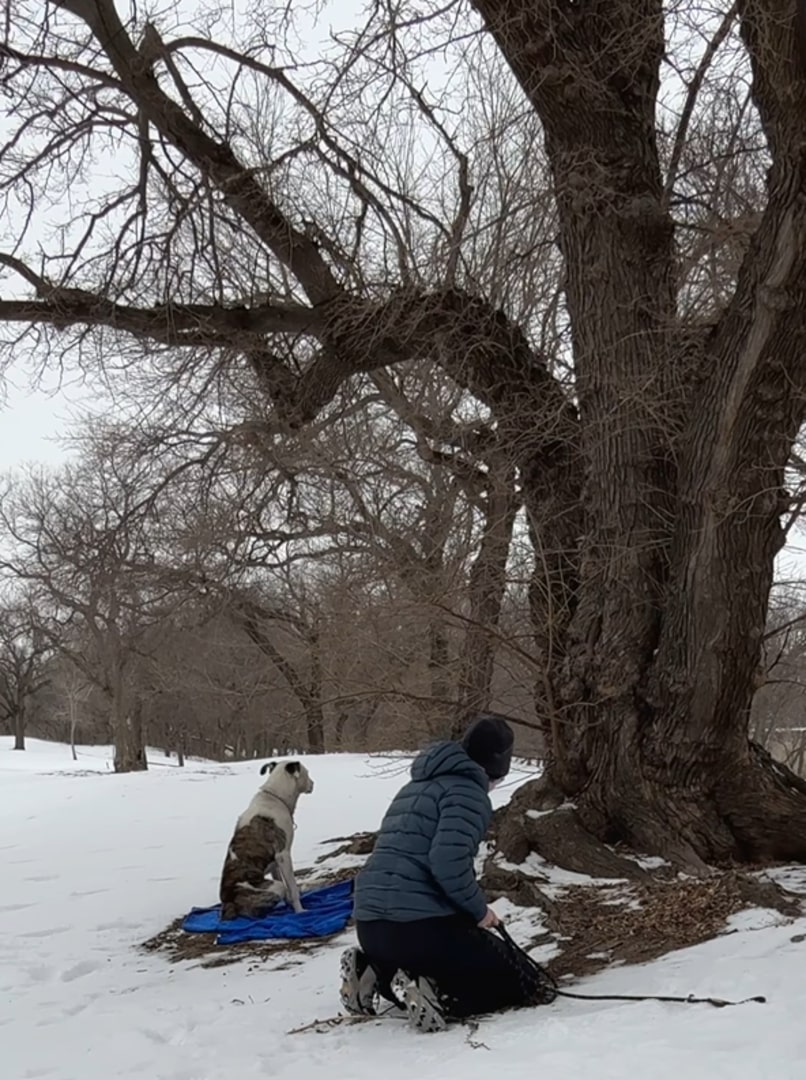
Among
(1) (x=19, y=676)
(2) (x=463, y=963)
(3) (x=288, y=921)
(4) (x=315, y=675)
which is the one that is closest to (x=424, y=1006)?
(2) (x=463, y=963)

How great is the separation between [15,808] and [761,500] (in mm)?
12729

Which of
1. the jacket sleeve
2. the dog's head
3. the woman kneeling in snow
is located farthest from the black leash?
the dog's head

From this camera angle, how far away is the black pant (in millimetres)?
4016

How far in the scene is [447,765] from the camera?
4.26m

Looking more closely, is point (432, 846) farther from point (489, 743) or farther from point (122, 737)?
point (122, 737)

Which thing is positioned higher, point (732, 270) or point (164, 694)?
point (732, 270)

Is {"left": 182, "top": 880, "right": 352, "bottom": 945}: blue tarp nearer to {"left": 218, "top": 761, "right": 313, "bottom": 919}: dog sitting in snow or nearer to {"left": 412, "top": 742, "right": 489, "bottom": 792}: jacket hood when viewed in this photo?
{"left": 218, "top": 761, "right": 313, "bottom": 919}: dog sitting in snow

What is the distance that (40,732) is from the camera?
210 ft

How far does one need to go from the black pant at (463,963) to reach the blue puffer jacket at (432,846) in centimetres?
6

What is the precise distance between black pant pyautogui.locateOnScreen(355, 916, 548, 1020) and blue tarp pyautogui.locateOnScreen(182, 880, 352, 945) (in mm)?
2135

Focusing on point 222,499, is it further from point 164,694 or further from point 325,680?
point 164,694

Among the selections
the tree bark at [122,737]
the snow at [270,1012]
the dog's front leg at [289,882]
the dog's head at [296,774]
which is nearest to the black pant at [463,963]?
the snow at [270,1012]

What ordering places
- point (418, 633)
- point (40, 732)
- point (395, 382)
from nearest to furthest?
point (418, 633) → point (395, 382) → point (40, 732)

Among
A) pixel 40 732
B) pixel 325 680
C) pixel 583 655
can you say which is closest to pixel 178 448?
pixel 325 680
